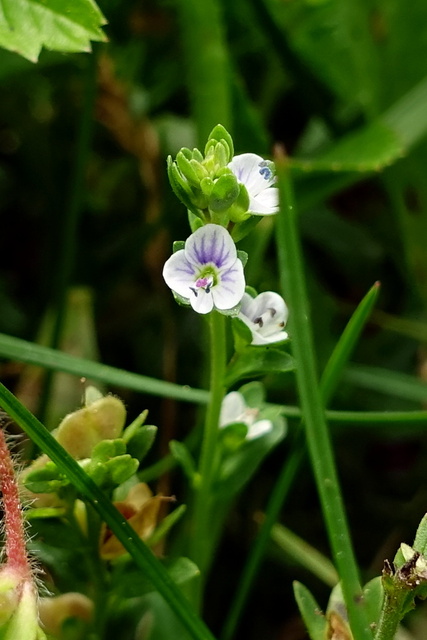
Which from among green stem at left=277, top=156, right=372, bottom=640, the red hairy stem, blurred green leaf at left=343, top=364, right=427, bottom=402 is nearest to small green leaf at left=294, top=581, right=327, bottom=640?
green stem at left=277, top=156, right=372, bottom=640

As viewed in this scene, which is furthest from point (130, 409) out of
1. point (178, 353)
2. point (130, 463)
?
point (130, 463)

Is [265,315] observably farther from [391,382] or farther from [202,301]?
[391,382]

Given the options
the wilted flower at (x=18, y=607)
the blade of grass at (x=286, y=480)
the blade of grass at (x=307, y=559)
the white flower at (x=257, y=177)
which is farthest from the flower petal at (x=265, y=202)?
the blade of grass at (x=307, y=559)

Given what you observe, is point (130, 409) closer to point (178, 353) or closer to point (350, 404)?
point (178, 353)

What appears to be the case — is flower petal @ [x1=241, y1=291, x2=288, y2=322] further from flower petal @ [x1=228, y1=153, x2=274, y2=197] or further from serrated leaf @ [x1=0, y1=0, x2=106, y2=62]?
serrated leaf @ [x1=0, y1=0, x2=106, y2=62]

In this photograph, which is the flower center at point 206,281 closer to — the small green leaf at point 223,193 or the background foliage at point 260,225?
the small green leaf at point 223,193

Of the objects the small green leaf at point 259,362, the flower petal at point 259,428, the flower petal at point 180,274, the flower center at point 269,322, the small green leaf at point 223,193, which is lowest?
the flower petal at point 259,428
